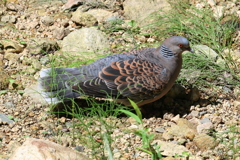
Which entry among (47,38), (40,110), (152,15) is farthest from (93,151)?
(152,15)

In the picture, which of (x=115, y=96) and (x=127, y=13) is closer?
(x=115, y=96)

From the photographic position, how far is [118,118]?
4363 millimetres

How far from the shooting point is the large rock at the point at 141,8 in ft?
20.1

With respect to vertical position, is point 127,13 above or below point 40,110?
above

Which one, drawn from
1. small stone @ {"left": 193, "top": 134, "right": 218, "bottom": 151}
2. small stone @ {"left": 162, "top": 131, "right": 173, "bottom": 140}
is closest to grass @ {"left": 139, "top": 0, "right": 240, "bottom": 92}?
small stone @ {"left": 162, "top": 131, "right": 173, "bottom": 140}

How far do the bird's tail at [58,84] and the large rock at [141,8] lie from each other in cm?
209

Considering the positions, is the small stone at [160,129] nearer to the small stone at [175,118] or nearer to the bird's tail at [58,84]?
the small stone at [175,118]

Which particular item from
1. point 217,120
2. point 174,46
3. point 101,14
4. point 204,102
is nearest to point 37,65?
point 101,14

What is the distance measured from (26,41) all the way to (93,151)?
2.85 m

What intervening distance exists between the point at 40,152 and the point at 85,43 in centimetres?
257

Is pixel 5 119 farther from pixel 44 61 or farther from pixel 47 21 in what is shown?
pixel 47 21

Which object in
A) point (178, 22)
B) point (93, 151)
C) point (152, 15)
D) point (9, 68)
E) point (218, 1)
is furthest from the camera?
point (218, 1)

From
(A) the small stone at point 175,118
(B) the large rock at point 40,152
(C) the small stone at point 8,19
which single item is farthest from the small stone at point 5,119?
(C) the small stone at point 8,19

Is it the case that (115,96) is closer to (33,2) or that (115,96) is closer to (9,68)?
(9,68)
